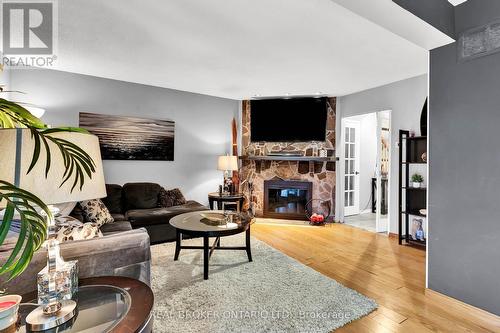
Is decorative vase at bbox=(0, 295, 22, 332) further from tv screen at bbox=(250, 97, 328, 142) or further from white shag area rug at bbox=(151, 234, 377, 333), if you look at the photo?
tv screen at bbox=(250, 97, 328, 142)

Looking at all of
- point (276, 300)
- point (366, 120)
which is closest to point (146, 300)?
point (276, 300)

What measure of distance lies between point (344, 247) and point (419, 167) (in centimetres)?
173

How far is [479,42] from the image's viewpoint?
76.2 inches

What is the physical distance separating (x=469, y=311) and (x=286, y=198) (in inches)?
139

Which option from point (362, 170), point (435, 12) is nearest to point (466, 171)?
point (435, 12)

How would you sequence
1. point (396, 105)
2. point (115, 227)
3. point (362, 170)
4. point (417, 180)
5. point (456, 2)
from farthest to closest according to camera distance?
Result: 1. point (362, 170)
2. point (396, 105)
3. point (417, 180)
4. point (115, 227)
5. point (456, 2)

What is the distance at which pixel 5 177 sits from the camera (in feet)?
2.28

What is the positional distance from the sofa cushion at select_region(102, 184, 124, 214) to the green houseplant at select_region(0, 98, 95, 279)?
308 centimetres

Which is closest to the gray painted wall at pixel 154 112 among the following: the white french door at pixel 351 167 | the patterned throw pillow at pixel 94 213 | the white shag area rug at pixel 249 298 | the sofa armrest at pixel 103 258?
the patterned throw pillow at pixel 94 213

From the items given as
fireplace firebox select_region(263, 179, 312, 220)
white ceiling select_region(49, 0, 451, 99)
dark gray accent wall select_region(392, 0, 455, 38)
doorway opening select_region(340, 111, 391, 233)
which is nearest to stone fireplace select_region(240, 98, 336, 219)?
fireplace firebox select_region(263, 179, 312, 220)

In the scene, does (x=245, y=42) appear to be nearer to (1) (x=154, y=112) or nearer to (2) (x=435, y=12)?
(2) (x=435, y=12)

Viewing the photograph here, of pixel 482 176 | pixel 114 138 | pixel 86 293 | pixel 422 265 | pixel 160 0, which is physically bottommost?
pixel 422 265

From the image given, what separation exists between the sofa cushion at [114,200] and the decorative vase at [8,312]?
2999 mm

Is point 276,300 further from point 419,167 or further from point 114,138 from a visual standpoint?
point 114,138
